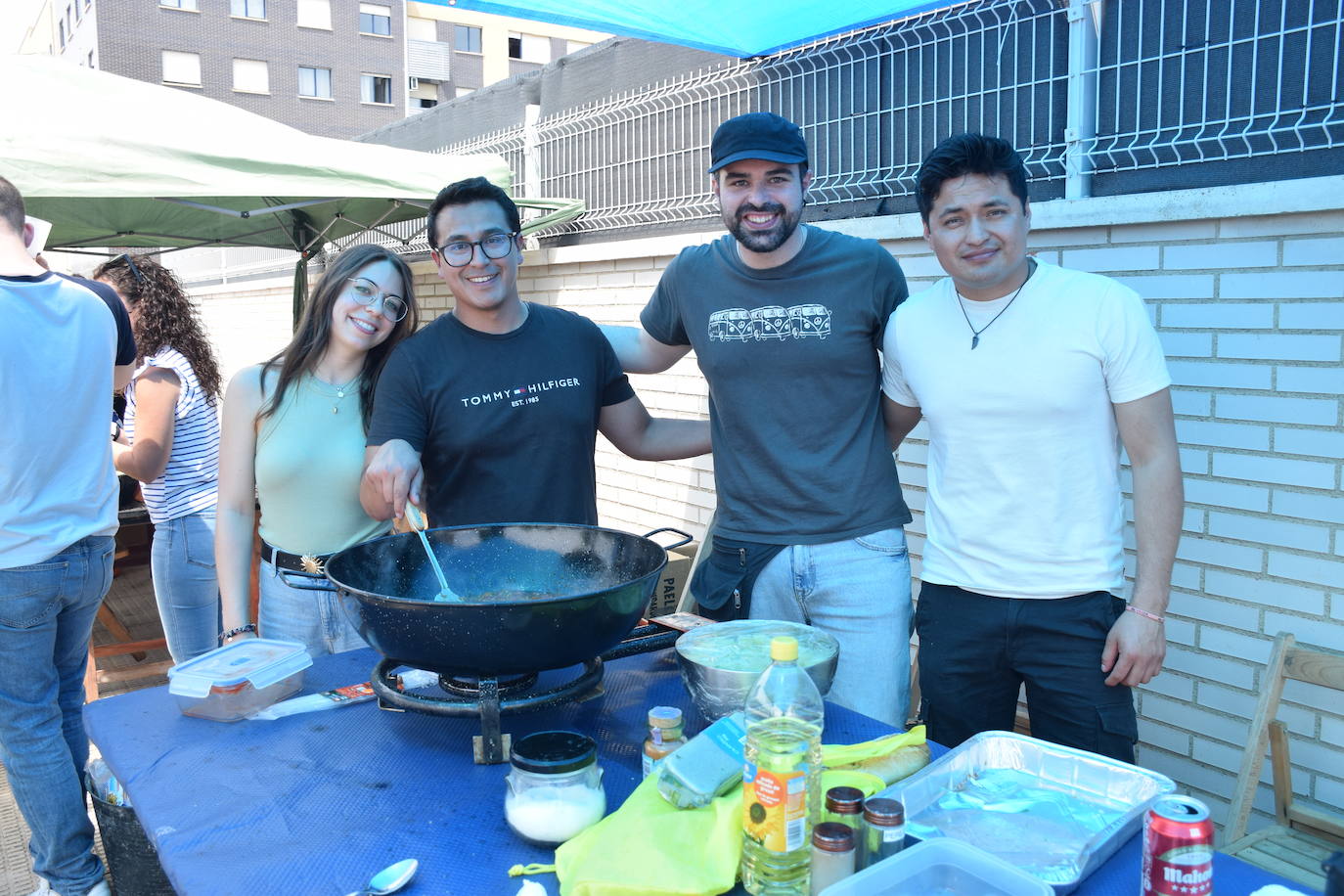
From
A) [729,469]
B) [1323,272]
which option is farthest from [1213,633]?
[729,469]

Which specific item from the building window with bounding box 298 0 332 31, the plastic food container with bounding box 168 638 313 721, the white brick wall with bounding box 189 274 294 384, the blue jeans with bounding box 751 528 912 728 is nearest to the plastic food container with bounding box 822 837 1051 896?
the blue jeans with bounding box 751 528 912 728

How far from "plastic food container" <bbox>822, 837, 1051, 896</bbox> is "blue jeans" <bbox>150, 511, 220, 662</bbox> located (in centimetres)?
309

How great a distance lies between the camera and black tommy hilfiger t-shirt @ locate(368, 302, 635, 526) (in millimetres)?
2404

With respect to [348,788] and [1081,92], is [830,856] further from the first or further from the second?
[1081,92]

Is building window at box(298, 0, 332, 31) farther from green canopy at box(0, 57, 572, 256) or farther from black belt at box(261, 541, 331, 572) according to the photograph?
black belt at box(261, 541, 331, 572)

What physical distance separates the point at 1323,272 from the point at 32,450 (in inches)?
151

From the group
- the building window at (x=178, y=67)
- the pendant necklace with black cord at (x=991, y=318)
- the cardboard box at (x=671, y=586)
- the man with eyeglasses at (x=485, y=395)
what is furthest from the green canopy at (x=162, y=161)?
the building window at (x=178, y=67)

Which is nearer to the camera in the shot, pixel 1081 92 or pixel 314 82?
pixel 1081 92

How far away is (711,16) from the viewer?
4387 millimetres

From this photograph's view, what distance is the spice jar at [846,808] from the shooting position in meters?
1.23

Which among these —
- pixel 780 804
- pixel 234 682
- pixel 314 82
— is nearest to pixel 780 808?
pixel 780 804

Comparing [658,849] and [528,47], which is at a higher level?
[528,47]

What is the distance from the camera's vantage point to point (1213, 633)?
3191 millimetres

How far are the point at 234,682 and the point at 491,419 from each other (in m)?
0.87
